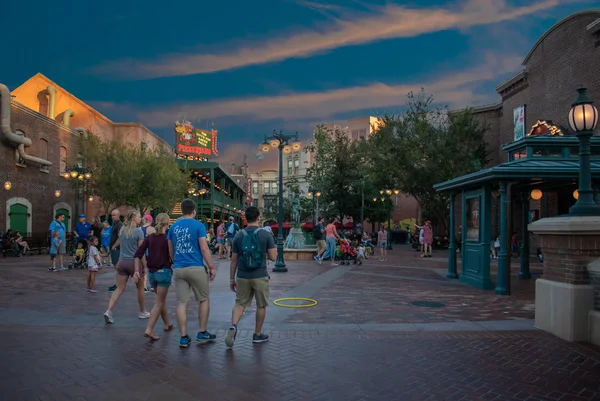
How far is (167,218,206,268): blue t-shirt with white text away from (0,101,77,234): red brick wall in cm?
2181

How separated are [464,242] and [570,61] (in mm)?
15450

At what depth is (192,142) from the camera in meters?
50.4

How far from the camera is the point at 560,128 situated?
2180cm

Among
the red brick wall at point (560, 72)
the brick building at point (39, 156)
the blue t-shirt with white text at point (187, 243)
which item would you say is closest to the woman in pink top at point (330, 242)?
the blue t-shirt with white text at point (187, 243)

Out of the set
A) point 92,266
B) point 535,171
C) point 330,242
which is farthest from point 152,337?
point 330,242

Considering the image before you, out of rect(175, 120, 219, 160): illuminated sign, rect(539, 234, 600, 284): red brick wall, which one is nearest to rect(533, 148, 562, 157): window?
rect(539, 234, 600, 284): red brick wall

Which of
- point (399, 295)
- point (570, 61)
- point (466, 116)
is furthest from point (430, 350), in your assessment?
point (466, 116)

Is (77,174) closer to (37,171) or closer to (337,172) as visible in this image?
(37,171)

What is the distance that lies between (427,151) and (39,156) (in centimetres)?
2370

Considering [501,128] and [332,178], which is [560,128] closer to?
[501,128]

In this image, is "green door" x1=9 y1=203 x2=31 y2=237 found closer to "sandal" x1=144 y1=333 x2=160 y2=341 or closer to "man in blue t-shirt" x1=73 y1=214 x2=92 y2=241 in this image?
"man in blue t-shirt" x1=73 y1=214 x2=92 y2=241

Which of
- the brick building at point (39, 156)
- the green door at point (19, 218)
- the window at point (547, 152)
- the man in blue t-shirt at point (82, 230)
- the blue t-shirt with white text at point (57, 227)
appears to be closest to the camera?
the window at point (547, 152)

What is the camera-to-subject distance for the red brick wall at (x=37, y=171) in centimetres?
2325

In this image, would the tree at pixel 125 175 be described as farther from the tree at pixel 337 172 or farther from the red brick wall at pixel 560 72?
the red brick wall at pixel 560 72
